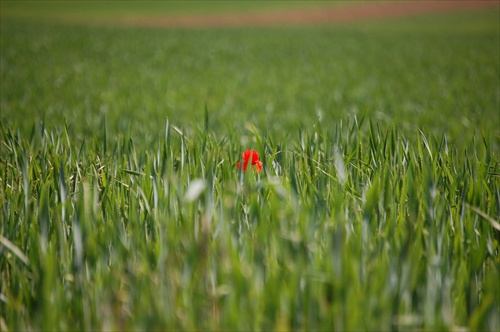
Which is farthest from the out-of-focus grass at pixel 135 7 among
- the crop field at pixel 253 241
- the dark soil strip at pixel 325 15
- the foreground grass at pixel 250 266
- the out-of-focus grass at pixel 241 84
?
the foreground grass at pixel 250 266

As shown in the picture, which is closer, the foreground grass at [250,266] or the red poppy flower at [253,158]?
the foreground grass at [250,266]

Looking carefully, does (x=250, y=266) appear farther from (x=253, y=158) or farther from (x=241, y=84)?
(x=241, y=84)

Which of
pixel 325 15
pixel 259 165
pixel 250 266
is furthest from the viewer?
pixel 325 15

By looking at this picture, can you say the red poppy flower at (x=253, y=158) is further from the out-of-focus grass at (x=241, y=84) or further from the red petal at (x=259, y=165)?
the out-of-focus grass at (x=241, y=84)

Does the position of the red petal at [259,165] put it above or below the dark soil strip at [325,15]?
below

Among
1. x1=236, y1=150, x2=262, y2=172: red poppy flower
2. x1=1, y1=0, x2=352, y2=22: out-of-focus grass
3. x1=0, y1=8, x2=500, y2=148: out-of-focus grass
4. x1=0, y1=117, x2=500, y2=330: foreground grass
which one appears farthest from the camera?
x1=1, y1=0, x2=352, y2=22: out-of-focus grass

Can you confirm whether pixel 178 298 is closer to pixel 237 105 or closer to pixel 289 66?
pixel 237 105

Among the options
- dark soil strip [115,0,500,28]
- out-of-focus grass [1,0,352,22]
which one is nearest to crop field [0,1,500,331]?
dark soil strip [115,0,500,28]

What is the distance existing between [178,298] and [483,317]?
2.16ft

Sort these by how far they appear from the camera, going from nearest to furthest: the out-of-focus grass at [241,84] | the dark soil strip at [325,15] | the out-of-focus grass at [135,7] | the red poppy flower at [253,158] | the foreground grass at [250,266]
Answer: the foreground grass at [250,266], the red poppy flower at [253,158], the out-of-focus grass at [241,84], the dark soil strip at [325,15], the out-of-focus grass at [135,7]

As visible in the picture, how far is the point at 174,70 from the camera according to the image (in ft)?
37.0

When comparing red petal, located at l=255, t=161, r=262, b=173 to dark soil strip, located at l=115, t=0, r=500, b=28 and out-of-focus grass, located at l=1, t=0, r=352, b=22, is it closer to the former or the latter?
dark soil strip, located at l=115, t=0, r=500, b=28

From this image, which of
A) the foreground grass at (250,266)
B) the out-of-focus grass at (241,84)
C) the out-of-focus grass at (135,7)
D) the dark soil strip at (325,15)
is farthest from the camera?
the out-of-focus grass at (135,7)

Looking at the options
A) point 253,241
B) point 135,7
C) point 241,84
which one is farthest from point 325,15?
point 253,241
